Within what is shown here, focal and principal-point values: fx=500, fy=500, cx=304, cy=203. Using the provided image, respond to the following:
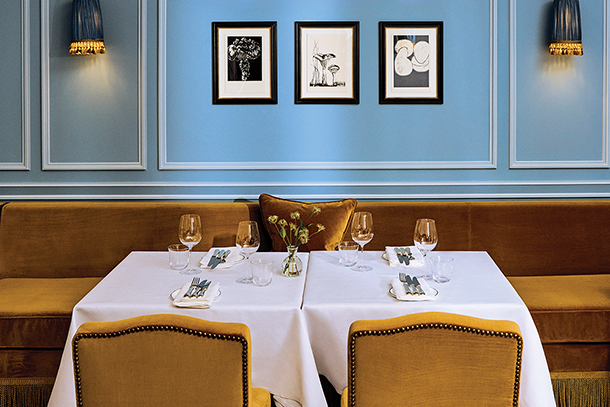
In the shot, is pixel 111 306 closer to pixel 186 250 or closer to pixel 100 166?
pixel 186 250

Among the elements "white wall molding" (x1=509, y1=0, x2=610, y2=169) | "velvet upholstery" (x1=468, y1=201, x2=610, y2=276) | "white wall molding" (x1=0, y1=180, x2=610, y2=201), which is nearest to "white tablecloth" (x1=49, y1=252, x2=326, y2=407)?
"white wall molding" (x1=0, y1=180, x2=610, y2=201)

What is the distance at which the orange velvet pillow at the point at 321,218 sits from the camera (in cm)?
289

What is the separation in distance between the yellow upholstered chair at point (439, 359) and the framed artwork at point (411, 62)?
92.7 inches

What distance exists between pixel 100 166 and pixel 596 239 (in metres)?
3.17

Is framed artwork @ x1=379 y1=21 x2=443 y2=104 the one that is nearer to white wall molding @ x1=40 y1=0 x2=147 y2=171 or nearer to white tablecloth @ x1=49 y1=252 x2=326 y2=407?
white wall molding @ x1=40 y1=0 x2=147 y2=171

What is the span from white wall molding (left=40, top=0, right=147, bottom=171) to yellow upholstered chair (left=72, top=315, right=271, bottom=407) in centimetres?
231

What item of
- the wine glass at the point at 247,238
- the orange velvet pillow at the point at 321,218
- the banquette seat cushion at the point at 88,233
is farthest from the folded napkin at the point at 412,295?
the banquette seat cushion at the point at 88,233

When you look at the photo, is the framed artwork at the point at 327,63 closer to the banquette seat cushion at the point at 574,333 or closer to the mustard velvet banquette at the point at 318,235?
the mustard velvet banquette at the point at 318,235

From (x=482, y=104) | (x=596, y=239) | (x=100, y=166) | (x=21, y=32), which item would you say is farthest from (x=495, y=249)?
(x=21, y=32)

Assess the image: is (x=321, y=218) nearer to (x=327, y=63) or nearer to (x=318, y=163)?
(x=318, y=163)

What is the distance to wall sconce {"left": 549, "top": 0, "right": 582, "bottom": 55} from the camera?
10.1 ft

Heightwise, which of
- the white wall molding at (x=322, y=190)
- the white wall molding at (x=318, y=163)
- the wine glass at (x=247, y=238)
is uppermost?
the white wall molding at (x=318, y=163)

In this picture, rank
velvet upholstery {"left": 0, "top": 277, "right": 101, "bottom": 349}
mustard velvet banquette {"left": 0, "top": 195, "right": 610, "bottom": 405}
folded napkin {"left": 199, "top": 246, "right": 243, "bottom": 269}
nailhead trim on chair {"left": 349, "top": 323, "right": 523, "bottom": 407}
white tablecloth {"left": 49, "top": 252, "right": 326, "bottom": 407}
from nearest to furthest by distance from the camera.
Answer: nailhead trim on chair {"left": 349, "top": 323, "right": 523, "bottom": 407} → white tablecloth {"left": 49, "top": 252, "right": 326, "bottom": 407} → folded napkin {"left": 199, "top": 246, "right": 243, "bottom": 269} → velvet upholstery {"left": 0, "top": 277, "right": 101, "bottom": 349} → mustard velvet banquette {"left": 0, "top": 195, "right": 610, "bottom": 405}

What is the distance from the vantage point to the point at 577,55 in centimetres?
322
